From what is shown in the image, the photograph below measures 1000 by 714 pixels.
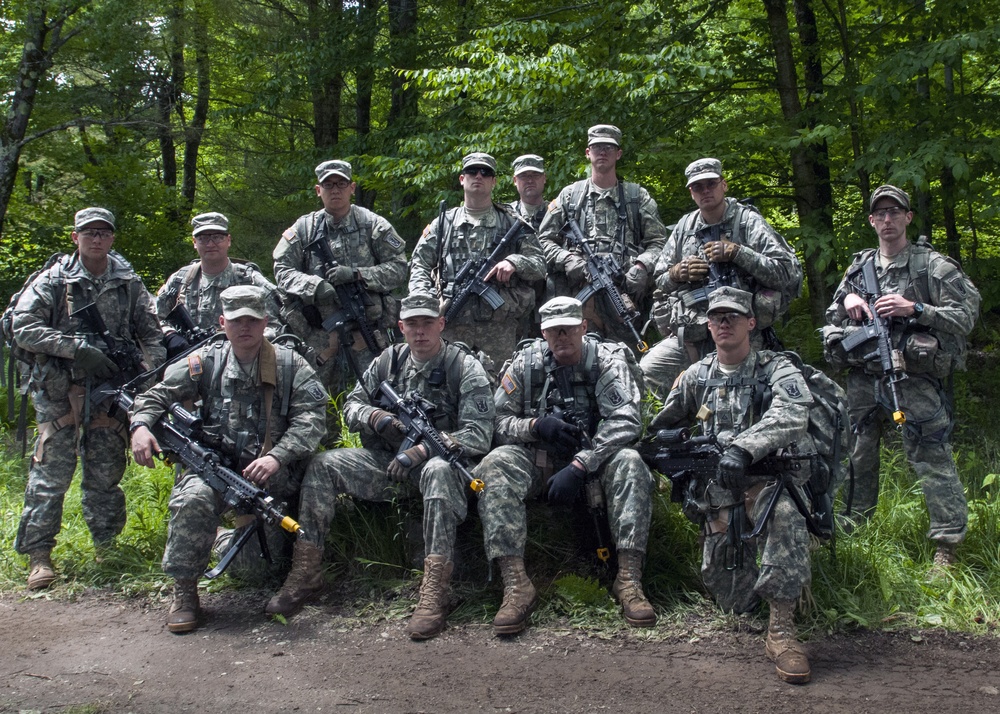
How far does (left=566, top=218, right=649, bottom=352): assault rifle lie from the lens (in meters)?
6.75

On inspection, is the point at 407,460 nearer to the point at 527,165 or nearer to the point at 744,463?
the point at 744,463

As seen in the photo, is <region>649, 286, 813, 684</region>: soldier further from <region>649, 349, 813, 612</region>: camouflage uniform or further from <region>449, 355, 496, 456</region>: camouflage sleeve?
<region>449, 355, 496, 456</region>: camouflage sleeve

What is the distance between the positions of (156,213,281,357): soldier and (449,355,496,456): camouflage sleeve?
1.69 metres

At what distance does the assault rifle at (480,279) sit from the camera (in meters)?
6.75

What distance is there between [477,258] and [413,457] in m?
2.00

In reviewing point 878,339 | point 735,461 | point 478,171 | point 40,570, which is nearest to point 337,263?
point 478,171

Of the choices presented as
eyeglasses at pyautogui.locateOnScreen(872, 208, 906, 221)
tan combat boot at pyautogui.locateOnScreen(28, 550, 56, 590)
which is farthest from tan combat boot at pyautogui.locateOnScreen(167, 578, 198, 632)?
eyeglasses at pyautogui.locateOnScreen(872, 208, 906, 221)

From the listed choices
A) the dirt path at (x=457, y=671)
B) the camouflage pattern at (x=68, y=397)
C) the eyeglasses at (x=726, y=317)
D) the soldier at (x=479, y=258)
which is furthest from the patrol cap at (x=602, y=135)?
the dirt path at (x=457, y=671)

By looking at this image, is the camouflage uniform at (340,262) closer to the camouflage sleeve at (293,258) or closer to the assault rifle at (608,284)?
the camouflage sleeve at (293,258)

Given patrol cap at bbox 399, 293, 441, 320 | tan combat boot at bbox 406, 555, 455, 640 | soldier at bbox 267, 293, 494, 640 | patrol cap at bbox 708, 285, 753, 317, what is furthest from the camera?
patrol cap at bbox 399, 293, 441, 320

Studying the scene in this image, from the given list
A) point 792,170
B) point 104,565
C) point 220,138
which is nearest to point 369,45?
point 220,138

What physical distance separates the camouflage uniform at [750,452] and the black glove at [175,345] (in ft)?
11.0

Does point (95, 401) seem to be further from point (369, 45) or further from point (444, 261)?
point (369, 45)

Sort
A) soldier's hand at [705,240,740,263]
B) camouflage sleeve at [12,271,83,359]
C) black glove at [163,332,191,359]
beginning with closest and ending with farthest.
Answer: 1. soldier's hand at [705,240,740,263]
2. camouflage sleeve at [12,271,83,359]
3. black glove at [163,332,191,359]
